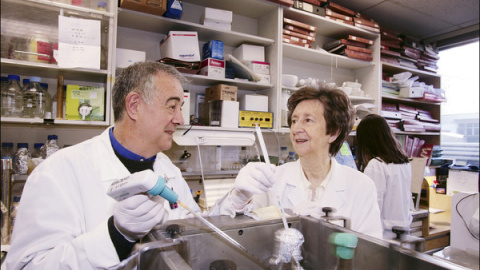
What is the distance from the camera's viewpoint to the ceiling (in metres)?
2.95

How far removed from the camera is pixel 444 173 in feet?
11.1

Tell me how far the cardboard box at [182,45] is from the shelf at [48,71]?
50 centimetres

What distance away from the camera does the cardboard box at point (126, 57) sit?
6.32 ft

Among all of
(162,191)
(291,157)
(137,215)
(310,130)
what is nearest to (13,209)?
(137,215)

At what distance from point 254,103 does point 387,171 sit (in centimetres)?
115

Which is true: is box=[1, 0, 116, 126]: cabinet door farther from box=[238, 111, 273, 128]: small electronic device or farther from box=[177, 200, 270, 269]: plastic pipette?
box=[177, 200, 270, 269]: plastic pipette

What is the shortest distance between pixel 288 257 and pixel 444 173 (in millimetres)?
3568

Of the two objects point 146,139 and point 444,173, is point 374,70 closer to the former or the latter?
point 444,173

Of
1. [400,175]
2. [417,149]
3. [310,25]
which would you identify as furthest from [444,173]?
[310,25]

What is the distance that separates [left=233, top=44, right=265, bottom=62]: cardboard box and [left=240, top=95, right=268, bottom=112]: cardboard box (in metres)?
0.35

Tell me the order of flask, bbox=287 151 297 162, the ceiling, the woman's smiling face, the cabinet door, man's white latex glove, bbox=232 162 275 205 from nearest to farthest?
man's white latex glove, bbox=232 162 275 205, the woman's smiling face, the cabinet door, flask, bbox=287 151 297 162, the ceiling

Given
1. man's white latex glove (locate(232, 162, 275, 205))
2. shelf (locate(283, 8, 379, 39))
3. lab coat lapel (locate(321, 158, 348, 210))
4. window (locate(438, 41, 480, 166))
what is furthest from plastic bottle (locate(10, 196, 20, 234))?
window (locate(438, 41, 480, 166))

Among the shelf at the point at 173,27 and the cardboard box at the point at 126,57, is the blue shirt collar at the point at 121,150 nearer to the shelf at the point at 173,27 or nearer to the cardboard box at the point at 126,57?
the cardboard box at the point at 126,57

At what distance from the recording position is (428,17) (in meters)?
3.25
